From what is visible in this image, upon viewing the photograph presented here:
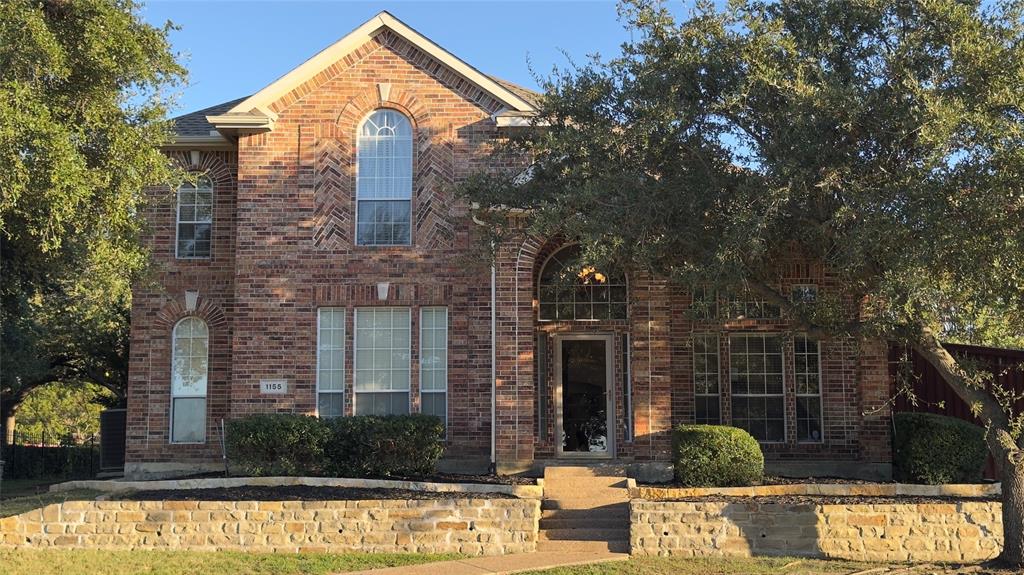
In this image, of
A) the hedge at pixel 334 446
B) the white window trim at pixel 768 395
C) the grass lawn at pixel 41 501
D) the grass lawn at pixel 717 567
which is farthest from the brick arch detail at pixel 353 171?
the grass lawn at pixel 717 567

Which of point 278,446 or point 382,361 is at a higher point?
point 382,361

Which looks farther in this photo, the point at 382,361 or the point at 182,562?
the point at 382,361

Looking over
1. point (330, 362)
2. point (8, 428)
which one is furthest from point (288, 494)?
Result: point (8, 428)

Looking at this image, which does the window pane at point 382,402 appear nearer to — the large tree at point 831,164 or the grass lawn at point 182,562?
the grass lawn at point 182,562

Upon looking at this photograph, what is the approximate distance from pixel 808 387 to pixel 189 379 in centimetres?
1117

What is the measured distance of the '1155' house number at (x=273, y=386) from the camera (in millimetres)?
15945

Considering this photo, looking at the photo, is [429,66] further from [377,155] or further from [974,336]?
[974,336]

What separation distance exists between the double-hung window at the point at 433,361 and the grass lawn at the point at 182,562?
4460 millimetres

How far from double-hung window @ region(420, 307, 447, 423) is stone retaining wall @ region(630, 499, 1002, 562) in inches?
197

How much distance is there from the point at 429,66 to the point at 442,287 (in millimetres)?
3951

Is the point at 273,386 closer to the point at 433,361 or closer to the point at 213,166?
the point at 433,361

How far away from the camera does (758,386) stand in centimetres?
1697

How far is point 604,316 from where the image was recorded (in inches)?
653

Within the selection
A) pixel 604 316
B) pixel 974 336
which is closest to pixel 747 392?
pixel 604 316
